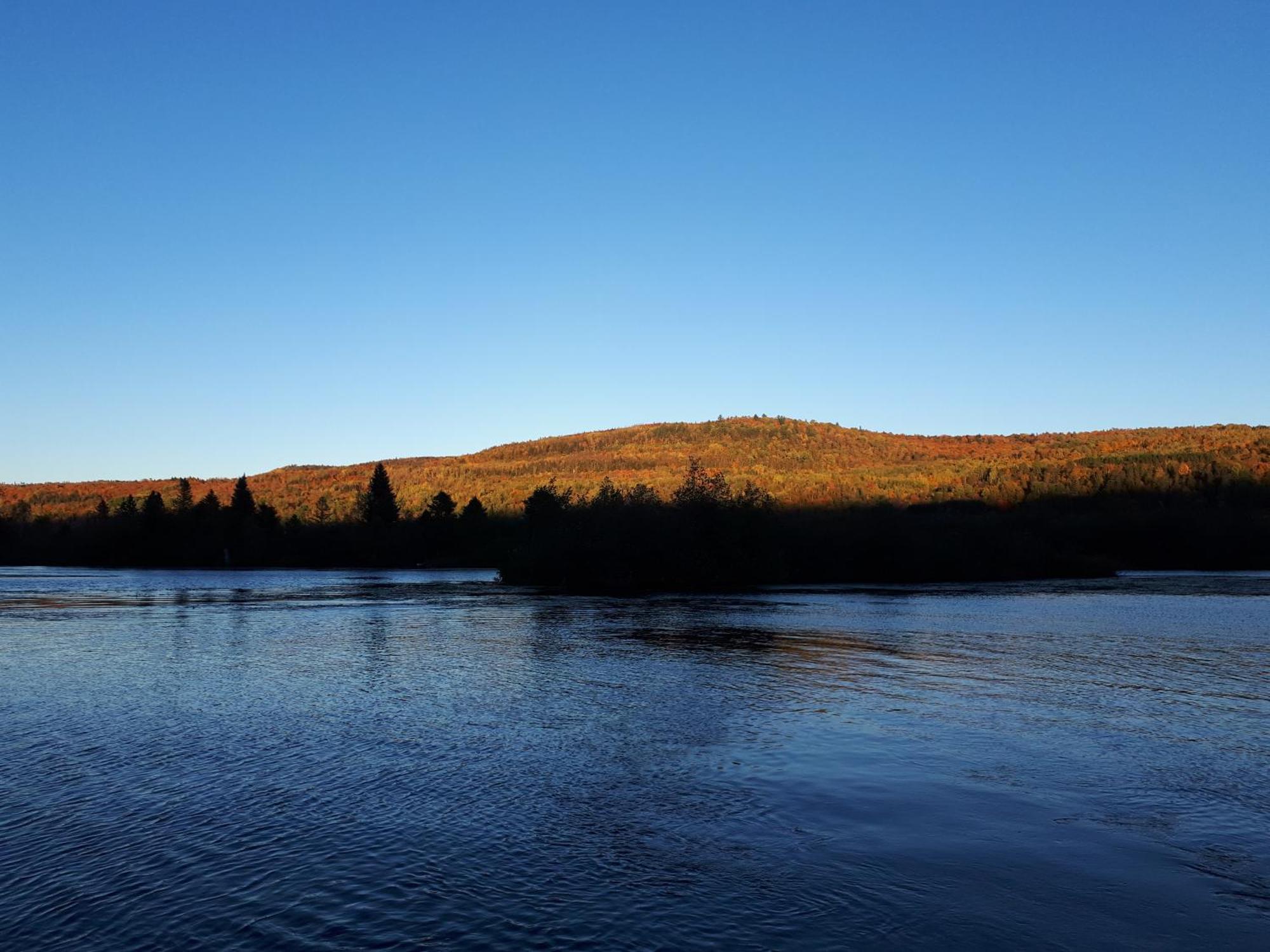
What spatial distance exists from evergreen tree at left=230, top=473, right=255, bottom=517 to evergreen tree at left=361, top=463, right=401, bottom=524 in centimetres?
1835

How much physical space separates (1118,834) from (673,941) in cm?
732

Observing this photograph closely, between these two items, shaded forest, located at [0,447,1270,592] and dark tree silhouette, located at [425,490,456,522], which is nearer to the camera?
shaded forest, located at [0,447,1270,592]

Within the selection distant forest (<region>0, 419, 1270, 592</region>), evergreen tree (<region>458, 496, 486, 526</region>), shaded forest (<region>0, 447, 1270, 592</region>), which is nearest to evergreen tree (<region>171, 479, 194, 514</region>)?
shaded forest (<region>0, 447, 1270, 592</region>)

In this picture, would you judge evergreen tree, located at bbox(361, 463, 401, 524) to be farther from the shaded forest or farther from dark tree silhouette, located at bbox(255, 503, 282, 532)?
dark tree silhouette, located at bbox(255, 503, 282, 532)

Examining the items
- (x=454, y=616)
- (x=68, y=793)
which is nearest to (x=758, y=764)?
(x=68, y=793)

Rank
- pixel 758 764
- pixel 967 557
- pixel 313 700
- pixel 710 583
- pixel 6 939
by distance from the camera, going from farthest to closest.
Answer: pixel 967 557 < pixel 710 583 < pixel 313 700 < pixel 758 764 < pixel 6 939

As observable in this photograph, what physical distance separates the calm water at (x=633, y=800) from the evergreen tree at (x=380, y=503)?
131459 mm

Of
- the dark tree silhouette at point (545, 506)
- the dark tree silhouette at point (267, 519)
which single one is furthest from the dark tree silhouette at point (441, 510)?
the dark tree silhouette at point (545, 506)

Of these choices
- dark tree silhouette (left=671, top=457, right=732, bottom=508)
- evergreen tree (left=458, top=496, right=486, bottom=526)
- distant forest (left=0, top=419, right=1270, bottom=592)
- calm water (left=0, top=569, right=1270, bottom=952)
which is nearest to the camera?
calm water (left=0, top=569, right=1270, bottom=952)

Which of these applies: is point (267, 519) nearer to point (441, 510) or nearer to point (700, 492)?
point (441, 510)

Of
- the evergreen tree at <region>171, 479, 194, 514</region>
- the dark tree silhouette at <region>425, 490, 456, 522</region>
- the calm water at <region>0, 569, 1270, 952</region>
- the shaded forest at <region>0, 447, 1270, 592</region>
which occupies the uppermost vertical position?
the evergreen tree at <region>171, 479, 194, 514</region>

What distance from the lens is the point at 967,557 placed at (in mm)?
102000

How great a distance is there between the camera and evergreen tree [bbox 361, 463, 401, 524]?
165 meters

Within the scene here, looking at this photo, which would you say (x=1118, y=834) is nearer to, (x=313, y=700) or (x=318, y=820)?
(x=318, y=820)
